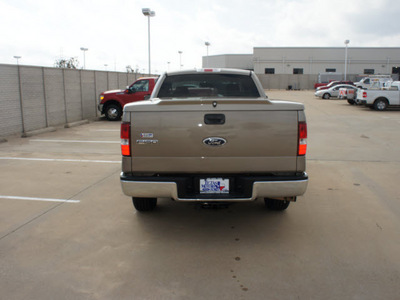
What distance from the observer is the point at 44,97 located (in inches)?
543

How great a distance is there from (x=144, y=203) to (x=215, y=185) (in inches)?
56.0

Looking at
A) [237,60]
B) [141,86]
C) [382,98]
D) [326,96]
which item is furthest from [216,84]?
[237,60]

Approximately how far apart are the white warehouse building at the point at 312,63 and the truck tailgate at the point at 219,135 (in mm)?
56152

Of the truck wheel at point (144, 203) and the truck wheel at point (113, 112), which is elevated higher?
the truck wheel at point (113, 112)

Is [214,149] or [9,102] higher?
[9,102]

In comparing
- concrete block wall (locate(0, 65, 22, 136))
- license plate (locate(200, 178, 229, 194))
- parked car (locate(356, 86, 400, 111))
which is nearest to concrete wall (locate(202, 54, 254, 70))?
parked car (locate(356, 86, 400, 111))

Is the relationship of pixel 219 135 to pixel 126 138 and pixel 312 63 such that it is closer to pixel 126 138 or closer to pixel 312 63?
pixel 126 138

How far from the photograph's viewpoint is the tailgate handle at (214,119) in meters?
3.91

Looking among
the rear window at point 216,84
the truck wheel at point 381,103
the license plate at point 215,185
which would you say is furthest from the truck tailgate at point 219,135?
the truck wheel at point 381,103

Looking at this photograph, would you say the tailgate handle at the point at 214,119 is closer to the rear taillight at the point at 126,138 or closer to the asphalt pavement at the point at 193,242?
the rear taillight at the point at 126,138

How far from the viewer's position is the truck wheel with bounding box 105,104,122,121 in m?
16.9

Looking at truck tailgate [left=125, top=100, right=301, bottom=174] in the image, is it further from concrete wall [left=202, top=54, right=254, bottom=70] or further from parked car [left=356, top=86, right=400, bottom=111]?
concrete wall [left=202, top=54, right=254, bottom=70]

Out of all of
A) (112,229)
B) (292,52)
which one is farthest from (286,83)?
(112,229)

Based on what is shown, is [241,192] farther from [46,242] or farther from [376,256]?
[46,242]
